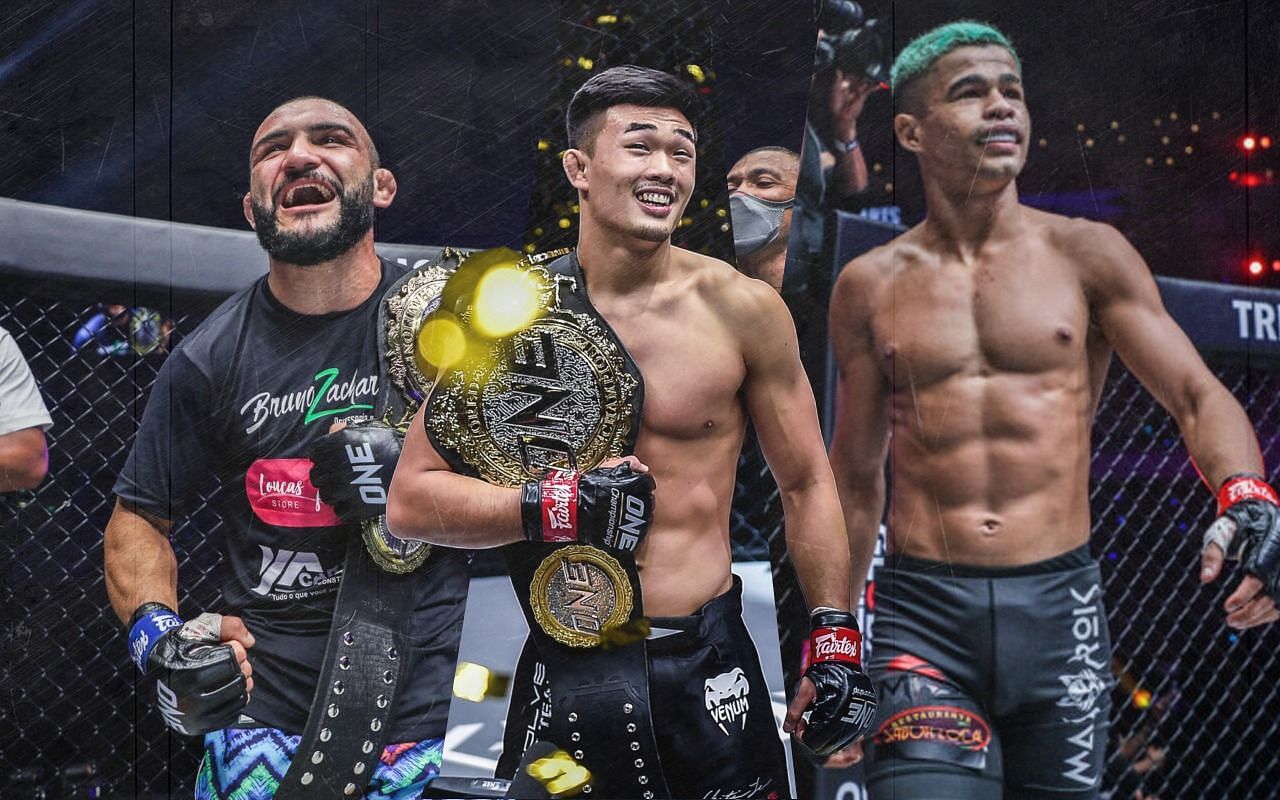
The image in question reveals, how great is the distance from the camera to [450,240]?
3.13 meters

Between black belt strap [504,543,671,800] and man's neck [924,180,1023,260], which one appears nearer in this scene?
black belt strap [504,543,671,800]

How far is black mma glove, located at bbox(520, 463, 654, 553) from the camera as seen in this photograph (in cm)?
289

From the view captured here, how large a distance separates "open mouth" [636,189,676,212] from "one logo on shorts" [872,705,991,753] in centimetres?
145

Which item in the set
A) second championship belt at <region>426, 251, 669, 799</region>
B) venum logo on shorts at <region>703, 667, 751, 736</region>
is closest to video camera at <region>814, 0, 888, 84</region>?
second championship belt at <region>426, 251, 669, 799</region>

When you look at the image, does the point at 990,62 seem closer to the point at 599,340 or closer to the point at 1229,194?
the point at 1229,194

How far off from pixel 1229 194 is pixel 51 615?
339 centimetres

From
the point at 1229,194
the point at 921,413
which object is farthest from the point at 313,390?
the point at 1229,194

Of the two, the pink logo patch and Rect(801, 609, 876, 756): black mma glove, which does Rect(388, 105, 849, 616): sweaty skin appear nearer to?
Rect(801, 609, 876, 756): black mma glove

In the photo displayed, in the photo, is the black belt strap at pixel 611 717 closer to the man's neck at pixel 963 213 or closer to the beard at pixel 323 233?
the beard at pixel 323 233

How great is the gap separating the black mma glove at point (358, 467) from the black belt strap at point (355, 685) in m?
0.10

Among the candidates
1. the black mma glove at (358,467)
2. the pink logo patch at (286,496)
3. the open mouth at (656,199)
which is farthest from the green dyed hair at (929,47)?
the pink logo patch at (286,496)

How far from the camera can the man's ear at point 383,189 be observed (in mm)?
3094

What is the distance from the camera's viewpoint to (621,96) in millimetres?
3033

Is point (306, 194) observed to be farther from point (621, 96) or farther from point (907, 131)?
point (907, 131)
